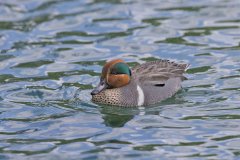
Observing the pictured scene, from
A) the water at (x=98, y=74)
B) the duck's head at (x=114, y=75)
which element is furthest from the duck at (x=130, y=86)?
the water at (x=98, y=74)

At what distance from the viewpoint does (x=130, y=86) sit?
464 inches

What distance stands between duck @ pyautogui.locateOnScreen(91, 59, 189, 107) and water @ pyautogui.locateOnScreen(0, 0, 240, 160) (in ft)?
0.45

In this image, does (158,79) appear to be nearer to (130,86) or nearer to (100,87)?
(130,86)

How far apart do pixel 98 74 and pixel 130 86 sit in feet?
4.44

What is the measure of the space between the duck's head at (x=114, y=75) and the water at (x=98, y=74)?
0.31m

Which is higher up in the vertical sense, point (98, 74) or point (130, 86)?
point (98, 74)

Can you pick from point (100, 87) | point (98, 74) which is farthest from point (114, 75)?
point (98, 74)

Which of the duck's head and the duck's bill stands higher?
the duck's head

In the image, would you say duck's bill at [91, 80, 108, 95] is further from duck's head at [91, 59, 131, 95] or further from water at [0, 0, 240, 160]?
water at [0, 0, 240, 160]

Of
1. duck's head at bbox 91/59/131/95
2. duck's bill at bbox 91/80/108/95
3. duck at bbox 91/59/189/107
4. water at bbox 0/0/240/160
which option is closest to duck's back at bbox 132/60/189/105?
duck at bbox 91/59/189/107

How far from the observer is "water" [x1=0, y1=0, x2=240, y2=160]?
10.1m

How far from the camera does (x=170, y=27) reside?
15320 mm

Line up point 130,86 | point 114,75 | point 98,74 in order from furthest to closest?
1. point 98,74
2. point 130,86
3. point 114,75

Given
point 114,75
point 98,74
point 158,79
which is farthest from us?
point 98,74
